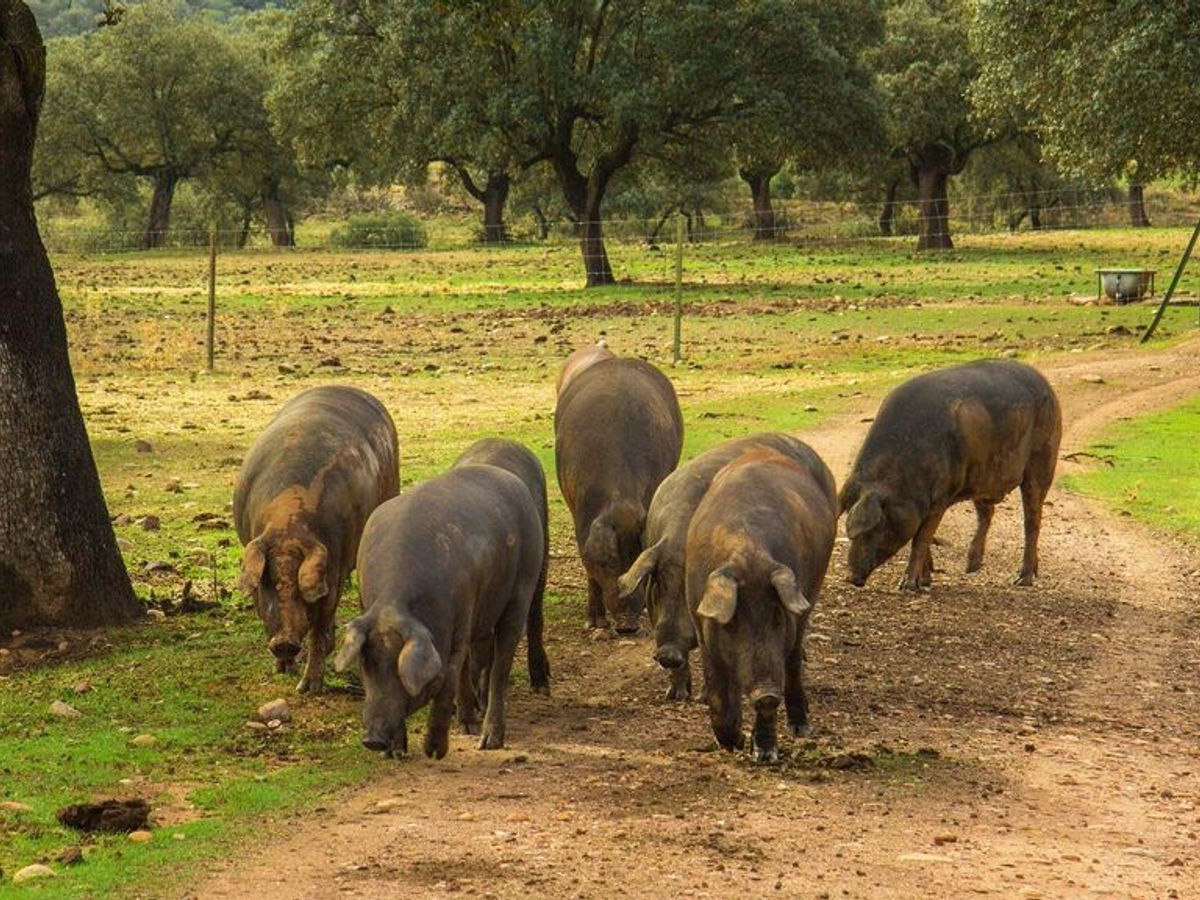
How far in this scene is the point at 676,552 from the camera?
988 cm

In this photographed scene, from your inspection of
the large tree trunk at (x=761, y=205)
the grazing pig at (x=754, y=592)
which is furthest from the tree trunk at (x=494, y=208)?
the grazing pig at (x=754, y=592)

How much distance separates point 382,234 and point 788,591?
2374 inches

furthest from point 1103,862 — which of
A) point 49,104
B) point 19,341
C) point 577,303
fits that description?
point 49,104

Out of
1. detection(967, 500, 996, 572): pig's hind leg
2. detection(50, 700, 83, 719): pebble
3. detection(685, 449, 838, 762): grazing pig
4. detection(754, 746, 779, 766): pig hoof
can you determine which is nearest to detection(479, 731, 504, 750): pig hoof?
detection(685, 449, 838, 762): grazing pig

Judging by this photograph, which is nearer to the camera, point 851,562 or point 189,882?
point 189,882

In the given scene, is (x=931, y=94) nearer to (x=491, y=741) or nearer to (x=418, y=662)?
(x=491, y=741)

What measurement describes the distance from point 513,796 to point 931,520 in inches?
234

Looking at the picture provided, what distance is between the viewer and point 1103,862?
7.94 meters

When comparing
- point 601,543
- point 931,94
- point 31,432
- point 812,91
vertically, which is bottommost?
point 601,543

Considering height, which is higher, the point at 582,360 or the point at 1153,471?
the point at 582,360

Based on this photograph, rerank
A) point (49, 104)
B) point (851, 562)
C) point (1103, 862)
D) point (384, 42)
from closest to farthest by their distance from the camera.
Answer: point (1103, 862), point (851, 562), point (384, 42), point (49, 104)

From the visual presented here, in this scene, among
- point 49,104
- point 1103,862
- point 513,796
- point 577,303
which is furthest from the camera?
point 49,104

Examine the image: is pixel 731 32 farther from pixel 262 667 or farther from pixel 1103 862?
pixel 1103 862

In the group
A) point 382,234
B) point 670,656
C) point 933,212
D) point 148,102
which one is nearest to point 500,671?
point 670,656
